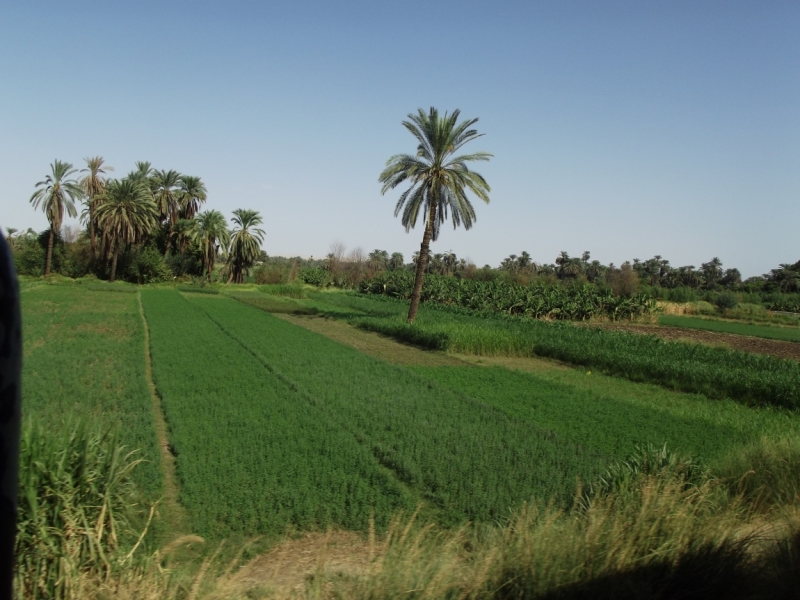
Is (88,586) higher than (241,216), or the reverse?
(241,216)

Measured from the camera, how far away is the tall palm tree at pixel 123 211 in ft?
179

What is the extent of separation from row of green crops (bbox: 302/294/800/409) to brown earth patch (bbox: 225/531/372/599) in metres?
13.1

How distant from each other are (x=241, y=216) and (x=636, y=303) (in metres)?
44.1

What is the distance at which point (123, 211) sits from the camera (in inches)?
2144

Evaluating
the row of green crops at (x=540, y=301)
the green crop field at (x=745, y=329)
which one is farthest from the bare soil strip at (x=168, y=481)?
the green crop field at (x=745, y=329)

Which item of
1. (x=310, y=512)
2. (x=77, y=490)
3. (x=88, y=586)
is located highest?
(x=77, y=490)

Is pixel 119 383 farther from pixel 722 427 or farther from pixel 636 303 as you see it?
pixel 636 303

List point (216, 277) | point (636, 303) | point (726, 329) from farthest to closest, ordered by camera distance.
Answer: point (216, 277)
point (636, 303)
point (726, 329)

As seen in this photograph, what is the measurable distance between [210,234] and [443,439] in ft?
194

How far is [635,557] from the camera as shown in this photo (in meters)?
4.33

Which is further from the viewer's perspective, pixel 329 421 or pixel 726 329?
pixel 726 329

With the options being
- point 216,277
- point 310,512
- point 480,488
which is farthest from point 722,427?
point 216,277

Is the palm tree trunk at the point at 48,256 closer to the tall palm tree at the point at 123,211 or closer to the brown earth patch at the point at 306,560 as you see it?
the tall palm tree at the point at 123,211

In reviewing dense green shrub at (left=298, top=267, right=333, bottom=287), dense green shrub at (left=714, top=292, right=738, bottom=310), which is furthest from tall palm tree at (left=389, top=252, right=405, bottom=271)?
dense green shrub at (left=714, top=292, right=738, bottom=310)
